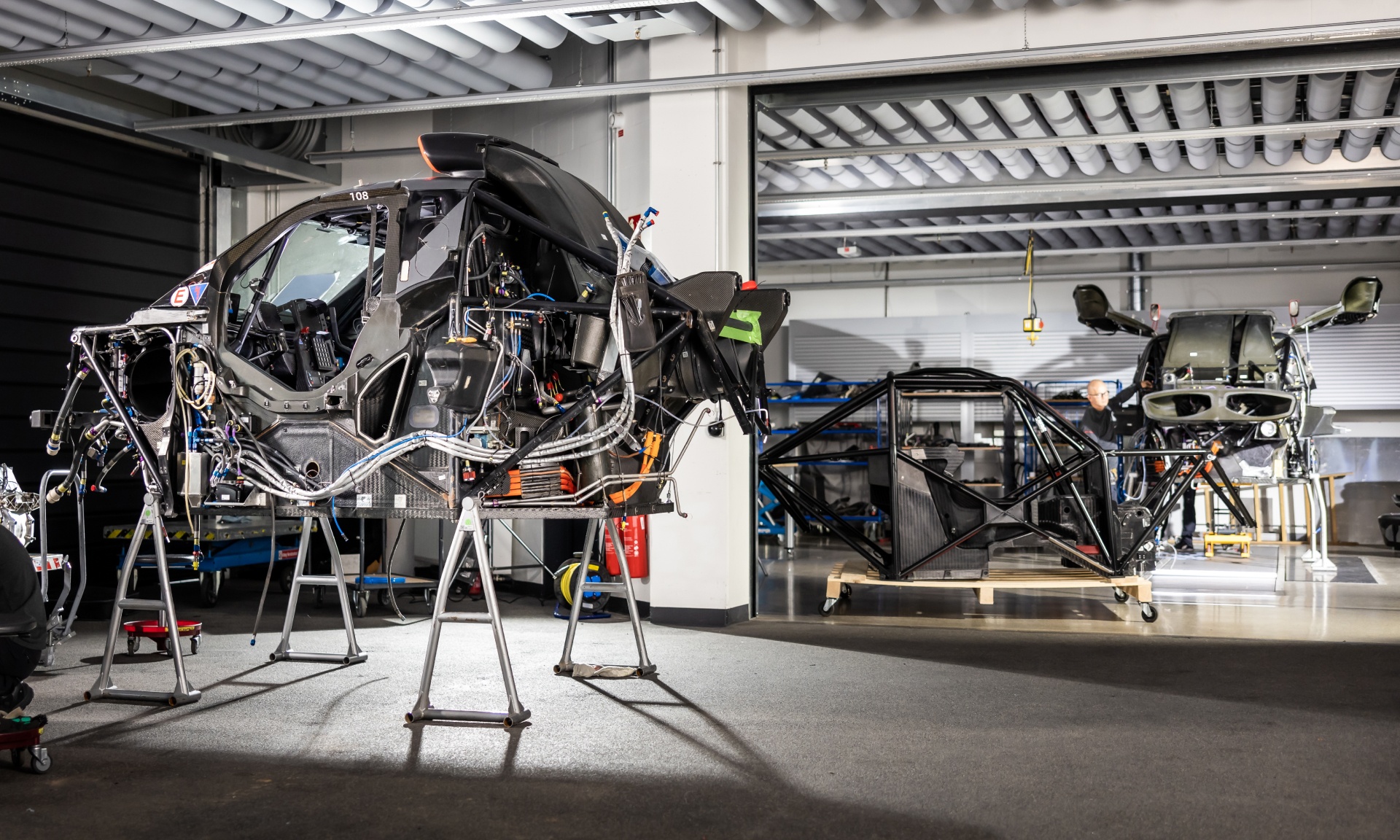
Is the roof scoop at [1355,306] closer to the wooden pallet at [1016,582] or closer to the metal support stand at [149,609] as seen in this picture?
the wooden pallet at [1016,582]

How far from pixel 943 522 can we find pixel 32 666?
541cm

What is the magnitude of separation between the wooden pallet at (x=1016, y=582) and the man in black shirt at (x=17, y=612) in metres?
5.08

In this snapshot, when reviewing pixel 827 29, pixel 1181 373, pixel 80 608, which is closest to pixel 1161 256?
pixel 1181 373

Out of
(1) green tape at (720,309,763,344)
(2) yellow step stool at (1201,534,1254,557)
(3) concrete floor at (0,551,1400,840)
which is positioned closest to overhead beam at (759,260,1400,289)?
(2) yellow step stool at (1201,534,1254,557)

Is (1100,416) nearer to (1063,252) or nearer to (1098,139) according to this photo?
(1098,139)

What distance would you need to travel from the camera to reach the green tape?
16.2ft

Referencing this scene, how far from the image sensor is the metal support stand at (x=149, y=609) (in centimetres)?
500

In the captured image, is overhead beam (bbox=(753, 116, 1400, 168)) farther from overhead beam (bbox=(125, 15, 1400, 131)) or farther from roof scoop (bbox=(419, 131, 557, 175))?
roof scoop (bbox=(419, 131, 557, 175))

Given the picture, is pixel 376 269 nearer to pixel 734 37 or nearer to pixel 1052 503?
pixel 734 37

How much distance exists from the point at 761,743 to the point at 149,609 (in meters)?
2.87

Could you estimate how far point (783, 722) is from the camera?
461 cm

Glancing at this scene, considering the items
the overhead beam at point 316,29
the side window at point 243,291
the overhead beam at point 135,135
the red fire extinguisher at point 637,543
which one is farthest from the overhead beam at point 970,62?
the red fire extinguisher at point 637,543

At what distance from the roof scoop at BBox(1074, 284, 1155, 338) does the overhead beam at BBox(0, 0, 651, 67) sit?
5948mm

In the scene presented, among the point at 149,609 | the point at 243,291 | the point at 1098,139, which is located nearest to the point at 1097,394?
the point at 1098,139
